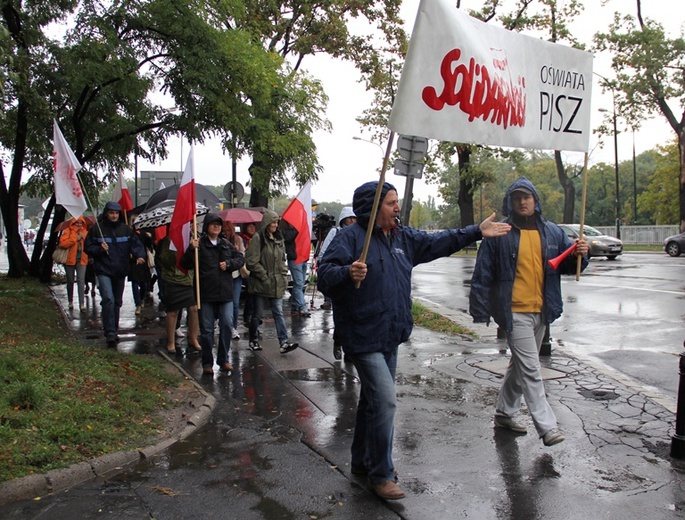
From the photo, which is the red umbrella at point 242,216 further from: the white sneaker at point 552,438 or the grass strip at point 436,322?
the white sneaker at point 552,438

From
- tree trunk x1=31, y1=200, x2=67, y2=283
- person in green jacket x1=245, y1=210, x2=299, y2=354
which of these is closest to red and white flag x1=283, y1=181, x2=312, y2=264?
person in green jacket x1=245, y1=210, x2=299, y2=354

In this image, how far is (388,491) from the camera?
13.2 feet

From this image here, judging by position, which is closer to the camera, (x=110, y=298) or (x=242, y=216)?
(x=110, y=298)

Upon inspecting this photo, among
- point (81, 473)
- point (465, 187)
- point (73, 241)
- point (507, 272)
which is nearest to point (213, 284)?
point (81, 473)

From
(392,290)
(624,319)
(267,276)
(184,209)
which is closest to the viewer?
(392,290)

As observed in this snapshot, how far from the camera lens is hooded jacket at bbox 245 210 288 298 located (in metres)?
8.76

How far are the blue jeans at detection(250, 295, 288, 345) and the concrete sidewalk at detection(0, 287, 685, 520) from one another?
1.32m

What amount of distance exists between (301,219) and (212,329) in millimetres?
3932

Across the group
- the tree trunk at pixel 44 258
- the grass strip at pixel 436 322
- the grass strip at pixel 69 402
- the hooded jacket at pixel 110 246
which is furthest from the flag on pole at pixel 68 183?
the tree trunk at pixel 44 258

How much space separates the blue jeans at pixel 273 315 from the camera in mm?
8719

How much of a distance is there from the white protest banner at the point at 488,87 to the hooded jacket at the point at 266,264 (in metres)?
4.63

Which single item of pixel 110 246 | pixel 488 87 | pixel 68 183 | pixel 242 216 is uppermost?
pixel 488 87

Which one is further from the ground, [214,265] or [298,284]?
[214,265]

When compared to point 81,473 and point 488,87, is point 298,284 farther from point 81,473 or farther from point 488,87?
point 488,87
